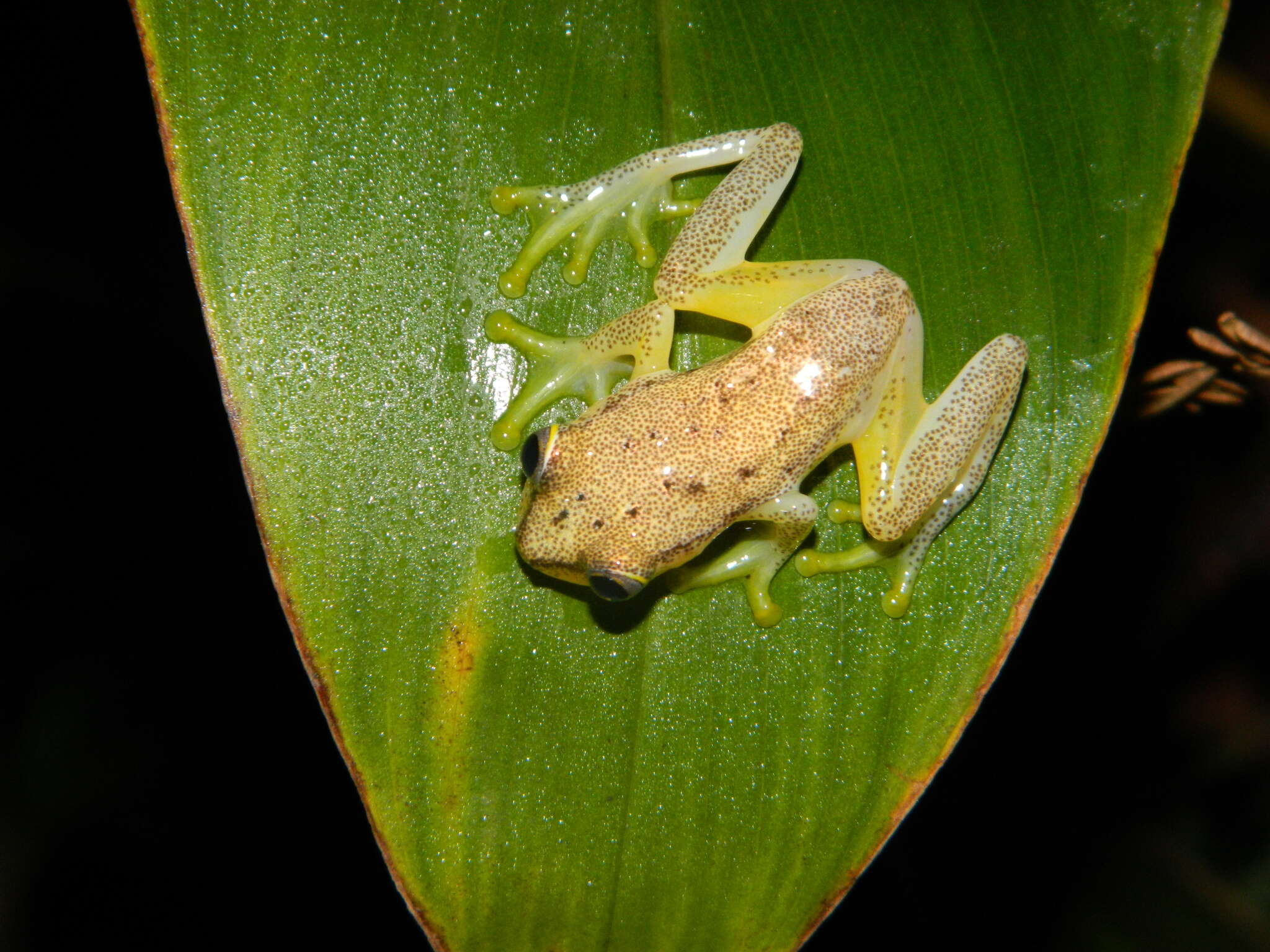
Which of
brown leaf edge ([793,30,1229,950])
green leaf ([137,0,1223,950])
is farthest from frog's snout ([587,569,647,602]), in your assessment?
brown leaf edge ([793,30,1229,950])

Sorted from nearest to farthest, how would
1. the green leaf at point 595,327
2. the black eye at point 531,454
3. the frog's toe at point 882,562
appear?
the green leaf at point 595,327
the black eye at point 531,454
the frog's toe at point 882,562

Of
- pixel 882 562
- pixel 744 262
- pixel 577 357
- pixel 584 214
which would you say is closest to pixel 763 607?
pixel 882 562

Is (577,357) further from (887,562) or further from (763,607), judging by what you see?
(887,562)

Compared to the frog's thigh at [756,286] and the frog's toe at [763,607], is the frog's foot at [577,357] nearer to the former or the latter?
the frog's thigh at [756,286]

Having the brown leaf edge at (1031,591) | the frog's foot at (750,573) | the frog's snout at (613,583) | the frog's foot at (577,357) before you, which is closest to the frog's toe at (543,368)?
the frog's foot at (577,357)

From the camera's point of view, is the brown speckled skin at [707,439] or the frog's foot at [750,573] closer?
the brown speckled skin at [707,439]

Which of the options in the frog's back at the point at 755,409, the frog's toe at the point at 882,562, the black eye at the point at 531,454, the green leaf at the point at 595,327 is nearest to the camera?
the green leaf at the point at 595,327

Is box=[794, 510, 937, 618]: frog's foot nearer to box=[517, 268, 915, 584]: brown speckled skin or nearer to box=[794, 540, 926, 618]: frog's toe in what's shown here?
box=[794, 540, 926, 618]: frog's toe

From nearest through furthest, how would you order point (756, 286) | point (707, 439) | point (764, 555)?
point (707, 439), point (764, 555), point (756, 286)
